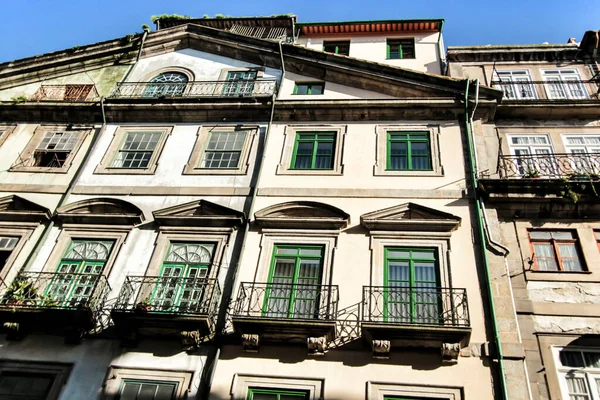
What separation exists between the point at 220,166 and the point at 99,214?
3388mm

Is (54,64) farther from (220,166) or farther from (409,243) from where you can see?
(409,243)

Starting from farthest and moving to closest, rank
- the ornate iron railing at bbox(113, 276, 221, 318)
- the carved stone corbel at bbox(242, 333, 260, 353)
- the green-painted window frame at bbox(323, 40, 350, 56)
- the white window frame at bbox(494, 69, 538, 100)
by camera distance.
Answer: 1. the green-painted window frame at bbox(323, 40, 350, 56)
2. the white window frame at bbox(494, 69, 538, 100)
3. the ornate iron railing at bbox(113, 276, 221, 318)
4. the carved stone corbel at bbox(242, 333, 260, 353)

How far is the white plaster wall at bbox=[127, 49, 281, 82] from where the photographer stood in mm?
17781

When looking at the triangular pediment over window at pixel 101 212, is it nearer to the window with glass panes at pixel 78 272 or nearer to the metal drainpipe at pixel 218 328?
the window with glass panes at pixel 78 272

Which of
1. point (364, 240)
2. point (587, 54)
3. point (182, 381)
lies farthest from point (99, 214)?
point (587, 54)

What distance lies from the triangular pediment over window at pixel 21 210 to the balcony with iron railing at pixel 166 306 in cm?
358

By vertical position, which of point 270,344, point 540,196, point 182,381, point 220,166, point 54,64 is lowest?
point 182,381

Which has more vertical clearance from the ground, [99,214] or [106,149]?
[106,149]

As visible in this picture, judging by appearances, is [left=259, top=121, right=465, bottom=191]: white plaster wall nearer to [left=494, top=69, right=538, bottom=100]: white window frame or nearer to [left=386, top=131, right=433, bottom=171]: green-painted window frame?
[left=386, top=131, right=433, bottom=171]: green-painted window frame

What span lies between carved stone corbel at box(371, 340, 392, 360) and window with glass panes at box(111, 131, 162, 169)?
8.40 m

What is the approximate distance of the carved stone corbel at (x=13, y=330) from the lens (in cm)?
1131

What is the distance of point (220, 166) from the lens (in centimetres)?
1477

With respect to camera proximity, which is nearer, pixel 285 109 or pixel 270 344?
pixel 270 344

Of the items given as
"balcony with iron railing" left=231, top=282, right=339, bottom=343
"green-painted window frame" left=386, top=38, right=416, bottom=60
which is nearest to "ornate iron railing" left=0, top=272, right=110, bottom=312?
"balcony with iron railing" left=231, top=282, right=339, bottom=343
